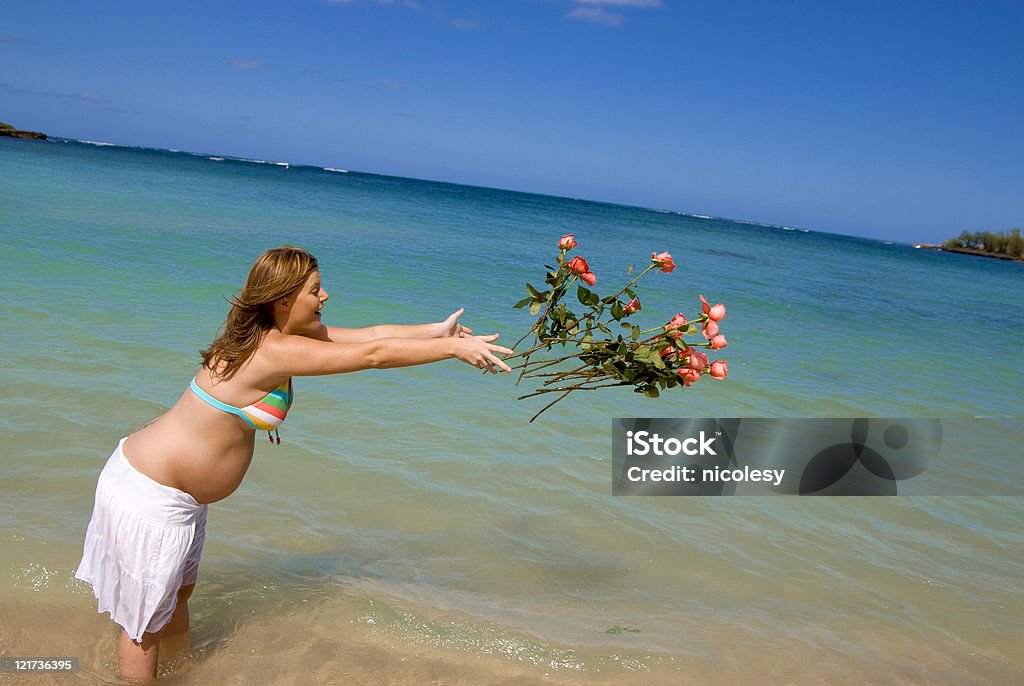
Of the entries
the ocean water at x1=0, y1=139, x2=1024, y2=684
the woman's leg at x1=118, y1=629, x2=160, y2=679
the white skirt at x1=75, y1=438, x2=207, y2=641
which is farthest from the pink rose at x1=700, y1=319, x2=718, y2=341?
the woman's leg at x1=118, y1=629, x2=160, y2=679

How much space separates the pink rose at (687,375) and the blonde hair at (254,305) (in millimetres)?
1417

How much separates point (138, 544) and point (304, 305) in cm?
104

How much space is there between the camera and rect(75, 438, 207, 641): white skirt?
9.91 feet

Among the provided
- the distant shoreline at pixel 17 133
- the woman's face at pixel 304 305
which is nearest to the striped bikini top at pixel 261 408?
the woman's face at pixel 304 305

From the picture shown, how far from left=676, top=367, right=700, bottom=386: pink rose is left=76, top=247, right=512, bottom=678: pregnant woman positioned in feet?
2.17

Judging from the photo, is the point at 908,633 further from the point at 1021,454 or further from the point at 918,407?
the point at 918,407

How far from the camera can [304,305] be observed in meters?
3.04

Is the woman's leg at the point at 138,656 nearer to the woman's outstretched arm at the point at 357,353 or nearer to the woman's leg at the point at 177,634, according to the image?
the woman's leg at the point at 177,634

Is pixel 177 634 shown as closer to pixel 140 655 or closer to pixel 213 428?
pixel 140 655

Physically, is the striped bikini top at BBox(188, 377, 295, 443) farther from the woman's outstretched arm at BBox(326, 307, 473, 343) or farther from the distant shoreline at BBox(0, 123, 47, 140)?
the distant shoreline at BBox(0, 123, 47, 140)

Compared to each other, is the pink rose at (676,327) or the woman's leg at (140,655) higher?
the pink rose at (676,327)

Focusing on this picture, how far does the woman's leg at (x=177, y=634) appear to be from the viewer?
3.51 m

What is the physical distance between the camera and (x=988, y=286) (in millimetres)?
36094

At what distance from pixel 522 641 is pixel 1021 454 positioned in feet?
20.4
